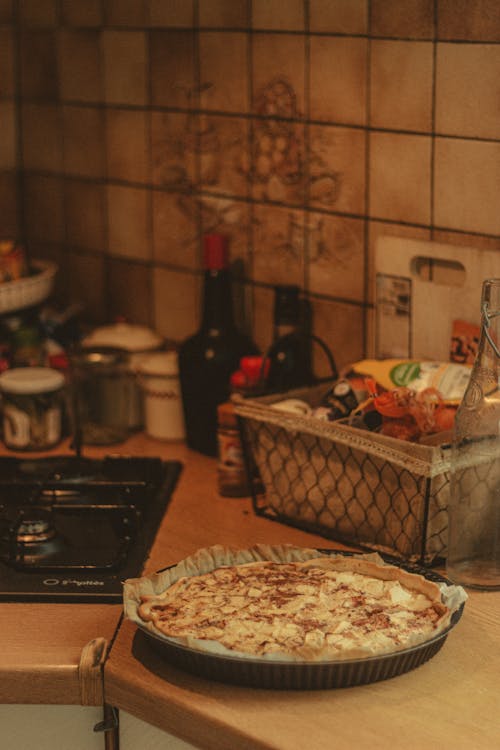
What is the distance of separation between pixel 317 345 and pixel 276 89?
39cm

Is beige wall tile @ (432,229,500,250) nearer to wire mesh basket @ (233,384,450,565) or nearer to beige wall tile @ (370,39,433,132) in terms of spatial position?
beige wall tile @ (370,39,433,132)

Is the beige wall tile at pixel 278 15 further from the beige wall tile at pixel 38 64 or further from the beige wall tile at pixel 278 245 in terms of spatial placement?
the beige wall tile at pixel 38 64

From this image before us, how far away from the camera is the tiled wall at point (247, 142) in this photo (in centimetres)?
157

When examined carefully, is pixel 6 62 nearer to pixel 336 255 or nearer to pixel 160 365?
pixel 160 365

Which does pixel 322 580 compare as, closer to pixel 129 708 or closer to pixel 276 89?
pixel 129 708

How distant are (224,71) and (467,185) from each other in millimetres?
492

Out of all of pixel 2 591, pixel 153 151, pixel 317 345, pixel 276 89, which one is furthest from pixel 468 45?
pixel 2 591

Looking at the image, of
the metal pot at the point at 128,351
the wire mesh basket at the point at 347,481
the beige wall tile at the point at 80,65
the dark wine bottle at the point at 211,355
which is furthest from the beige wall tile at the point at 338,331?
the beige wall tile at the point at 80,65

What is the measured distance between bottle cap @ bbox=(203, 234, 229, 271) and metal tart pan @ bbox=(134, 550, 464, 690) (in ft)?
2.56

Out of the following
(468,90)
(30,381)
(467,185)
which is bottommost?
(30,381)

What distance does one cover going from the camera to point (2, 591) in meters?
1.31

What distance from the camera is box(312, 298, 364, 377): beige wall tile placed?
175 cm

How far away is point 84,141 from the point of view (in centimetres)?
214

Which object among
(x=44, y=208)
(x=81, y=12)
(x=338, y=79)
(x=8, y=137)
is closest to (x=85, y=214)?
(x=44, y=208)
